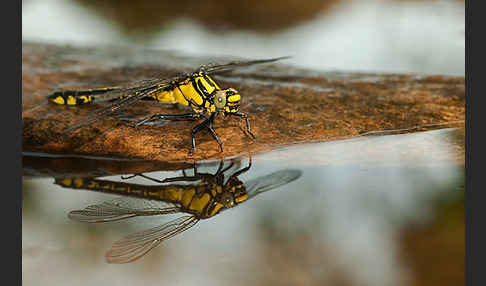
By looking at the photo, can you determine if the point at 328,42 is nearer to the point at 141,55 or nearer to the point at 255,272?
the point at 141,55

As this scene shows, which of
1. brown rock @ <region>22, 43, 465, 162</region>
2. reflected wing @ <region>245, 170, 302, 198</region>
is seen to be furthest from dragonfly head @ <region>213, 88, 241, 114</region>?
reflected wing @ <region>245, 170, 302, 198</region>

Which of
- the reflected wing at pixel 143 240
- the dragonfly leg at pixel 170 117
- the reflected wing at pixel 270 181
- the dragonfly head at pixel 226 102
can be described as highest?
the dragonfly head at pixel 226 102

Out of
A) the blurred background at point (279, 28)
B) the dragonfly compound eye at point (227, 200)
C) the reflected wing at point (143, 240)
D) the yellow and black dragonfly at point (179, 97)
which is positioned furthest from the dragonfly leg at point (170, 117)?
the blurred background at point (279, 28)

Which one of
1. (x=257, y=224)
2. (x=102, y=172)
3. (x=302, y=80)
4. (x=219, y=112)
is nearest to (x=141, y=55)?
(x=302, y=80)

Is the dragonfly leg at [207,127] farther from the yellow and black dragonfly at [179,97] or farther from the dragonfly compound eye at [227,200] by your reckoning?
the dragonfly compound eye at [227,200]

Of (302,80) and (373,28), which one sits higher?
(373,28)

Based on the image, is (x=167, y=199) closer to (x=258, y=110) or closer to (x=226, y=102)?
(x=226, y=102)

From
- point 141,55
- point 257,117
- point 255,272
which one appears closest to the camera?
point 255,272

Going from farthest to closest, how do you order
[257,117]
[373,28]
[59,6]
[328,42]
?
[59,6] < [373,28] < [328,42] < [257,117]
